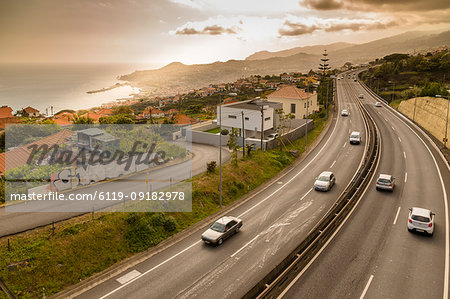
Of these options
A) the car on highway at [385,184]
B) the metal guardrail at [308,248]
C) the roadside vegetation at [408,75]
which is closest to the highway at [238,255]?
the metal guardrail at [308,248]

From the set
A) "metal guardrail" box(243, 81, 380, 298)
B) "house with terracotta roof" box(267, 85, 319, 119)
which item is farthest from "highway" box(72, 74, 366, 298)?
"house with terracotta roof" box(267, 85, 319, 119)

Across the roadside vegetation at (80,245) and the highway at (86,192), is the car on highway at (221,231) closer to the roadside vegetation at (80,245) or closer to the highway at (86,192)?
the roadside vegetation at (80,245)

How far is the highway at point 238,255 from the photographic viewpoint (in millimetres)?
18172

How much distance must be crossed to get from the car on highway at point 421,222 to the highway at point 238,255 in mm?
7373

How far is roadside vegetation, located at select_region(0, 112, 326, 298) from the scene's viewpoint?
18.5 m

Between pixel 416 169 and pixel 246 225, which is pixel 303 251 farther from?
pixel 416 169

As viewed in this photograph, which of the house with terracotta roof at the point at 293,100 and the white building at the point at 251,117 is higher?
the house with terracotta roof at the point at 293,100

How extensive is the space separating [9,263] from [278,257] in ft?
60.6

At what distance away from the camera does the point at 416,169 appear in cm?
3797

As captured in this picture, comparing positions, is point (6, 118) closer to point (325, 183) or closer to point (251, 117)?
point (251, 117)

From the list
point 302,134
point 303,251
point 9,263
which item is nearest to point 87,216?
point 9,263

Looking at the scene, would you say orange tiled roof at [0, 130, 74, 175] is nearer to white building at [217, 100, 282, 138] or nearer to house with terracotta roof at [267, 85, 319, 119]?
white building at [217, 100, 282, 138]

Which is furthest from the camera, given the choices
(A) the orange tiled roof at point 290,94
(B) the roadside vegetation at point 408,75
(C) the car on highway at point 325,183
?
(B) the roadside vegetation at point 408,75

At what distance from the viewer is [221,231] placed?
76.7 ft
